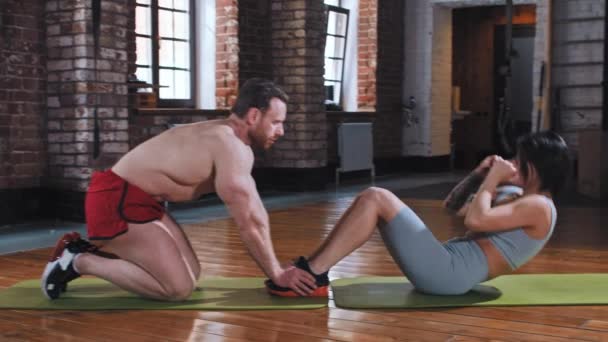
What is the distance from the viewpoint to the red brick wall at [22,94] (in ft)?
18.1

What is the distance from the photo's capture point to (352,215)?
10.2 ft

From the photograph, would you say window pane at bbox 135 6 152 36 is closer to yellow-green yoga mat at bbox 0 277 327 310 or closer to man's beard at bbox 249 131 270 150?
yellow-green yoga mat at bbox 0 277 327 310

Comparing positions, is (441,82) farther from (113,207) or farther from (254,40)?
(113,207)

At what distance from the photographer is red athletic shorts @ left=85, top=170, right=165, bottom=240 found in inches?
122

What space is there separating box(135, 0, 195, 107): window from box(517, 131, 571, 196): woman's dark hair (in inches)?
166

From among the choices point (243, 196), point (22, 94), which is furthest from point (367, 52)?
point (243, 196)

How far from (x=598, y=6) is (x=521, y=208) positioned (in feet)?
23.5

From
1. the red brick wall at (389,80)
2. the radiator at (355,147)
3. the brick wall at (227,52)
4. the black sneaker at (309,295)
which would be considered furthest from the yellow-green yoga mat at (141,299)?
the red brick wall at (389,80)

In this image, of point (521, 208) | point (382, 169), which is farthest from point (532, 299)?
point (382, 169)

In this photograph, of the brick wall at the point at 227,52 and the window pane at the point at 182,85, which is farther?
the brick wall at the point at 227,52

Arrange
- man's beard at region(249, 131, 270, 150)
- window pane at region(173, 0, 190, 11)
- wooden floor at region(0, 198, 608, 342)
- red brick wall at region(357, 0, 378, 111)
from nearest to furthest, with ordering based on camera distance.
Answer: wooden floor at region(0, 198, 608, 342)
man's beard at region(249, 131, 270, 150)
window pane at region(173, 0, 190, 11)
red brick wall at region(357, 0, 378, 111)

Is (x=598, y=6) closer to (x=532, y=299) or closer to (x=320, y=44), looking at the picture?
(x=320, y=44)

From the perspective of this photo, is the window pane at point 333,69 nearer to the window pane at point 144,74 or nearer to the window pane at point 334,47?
the window pane at point 334,47

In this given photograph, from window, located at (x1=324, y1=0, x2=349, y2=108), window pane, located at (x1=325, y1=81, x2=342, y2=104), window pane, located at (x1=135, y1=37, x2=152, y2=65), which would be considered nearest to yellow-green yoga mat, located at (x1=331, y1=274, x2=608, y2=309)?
window pane, located at (x1=135, y1=37, x2=152, y2=65)
